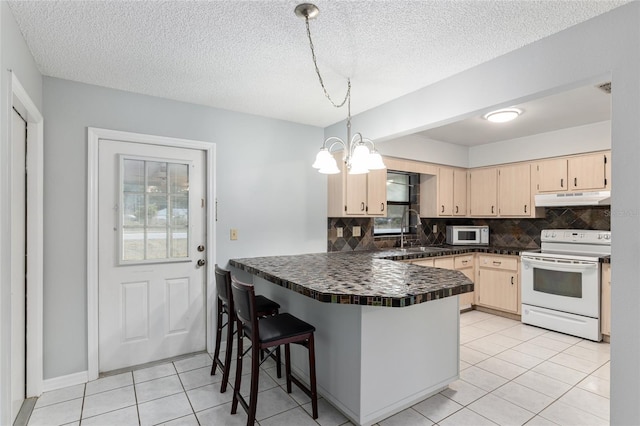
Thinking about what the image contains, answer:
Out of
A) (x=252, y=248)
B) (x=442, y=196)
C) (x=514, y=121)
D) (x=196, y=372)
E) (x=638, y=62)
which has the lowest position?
(x=196, y=372)

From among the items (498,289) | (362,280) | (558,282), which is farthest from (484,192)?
(362,280)

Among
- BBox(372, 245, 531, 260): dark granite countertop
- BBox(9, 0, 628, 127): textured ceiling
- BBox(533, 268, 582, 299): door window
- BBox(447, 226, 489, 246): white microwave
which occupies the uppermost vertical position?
BBox(9, 0, 628, 127): textured ceiling

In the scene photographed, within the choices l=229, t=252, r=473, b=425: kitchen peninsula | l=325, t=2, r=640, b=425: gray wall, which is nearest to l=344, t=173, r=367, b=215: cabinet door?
l=229, t=252, r=473, b=425: kitchen peninsula

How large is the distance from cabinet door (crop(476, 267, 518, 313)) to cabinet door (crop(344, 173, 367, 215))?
6.47 feet

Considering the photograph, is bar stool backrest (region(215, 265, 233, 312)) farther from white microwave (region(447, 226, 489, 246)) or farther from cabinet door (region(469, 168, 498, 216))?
cabinet door (region(469, 168, 498, 216))

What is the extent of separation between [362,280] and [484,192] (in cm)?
347

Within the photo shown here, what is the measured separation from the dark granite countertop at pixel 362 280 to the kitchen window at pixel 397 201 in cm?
166

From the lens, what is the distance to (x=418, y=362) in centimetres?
226

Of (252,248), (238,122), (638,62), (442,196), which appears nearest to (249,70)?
(238,122)

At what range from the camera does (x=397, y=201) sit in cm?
480

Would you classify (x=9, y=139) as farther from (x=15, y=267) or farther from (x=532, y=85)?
(x=532, y=85)

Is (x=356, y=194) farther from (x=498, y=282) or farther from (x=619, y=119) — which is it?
(x=619, y=119)

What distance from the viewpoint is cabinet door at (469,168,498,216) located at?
471cm

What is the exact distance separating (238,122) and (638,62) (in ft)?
9.53
